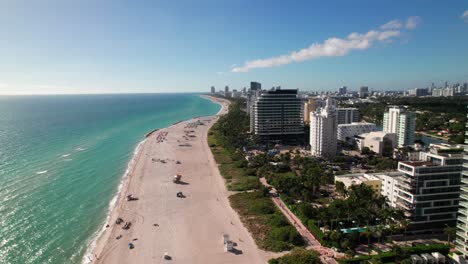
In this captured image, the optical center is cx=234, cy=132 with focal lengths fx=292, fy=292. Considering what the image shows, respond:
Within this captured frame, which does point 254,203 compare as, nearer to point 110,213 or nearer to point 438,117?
→ point 110,213

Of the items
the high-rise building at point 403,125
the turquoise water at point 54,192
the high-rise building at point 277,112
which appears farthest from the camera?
the high-rise building at point 277,112

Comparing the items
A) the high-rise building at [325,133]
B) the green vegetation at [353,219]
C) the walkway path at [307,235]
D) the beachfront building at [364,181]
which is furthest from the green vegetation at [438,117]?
the walkway path at [307,235]

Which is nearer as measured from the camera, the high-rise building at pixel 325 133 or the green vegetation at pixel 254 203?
the green vegetation at pixel 254 203

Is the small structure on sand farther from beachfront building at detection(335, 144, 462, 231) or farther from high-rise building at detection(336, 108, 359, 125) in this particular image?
high-rise building at detection(336, 108, 359, 125)

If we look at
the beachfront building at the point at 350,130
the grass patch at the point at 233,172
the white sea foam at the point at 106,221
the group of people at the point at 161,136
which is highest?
the beachfront building at the point at 350,130

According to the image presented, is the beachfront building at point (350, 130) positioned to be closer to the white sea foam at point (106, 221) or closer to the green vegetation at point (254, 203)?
the green vegetation at point (254, 203)

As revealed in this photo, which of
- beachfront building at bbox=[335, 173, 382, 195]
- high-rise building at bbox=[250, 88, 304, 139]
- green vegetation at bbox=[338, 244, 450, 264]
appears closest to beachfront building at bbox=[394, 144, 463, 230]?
green vegetation at bbox=[338, 244, 450, 264]

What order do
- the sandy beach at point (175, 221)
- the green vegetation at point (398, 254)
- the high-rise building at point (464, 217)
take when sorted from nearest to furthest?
the high-rise building at point (464, 217), the green vegetation at point (398, 254), the sandy beach at point (175, 221)
